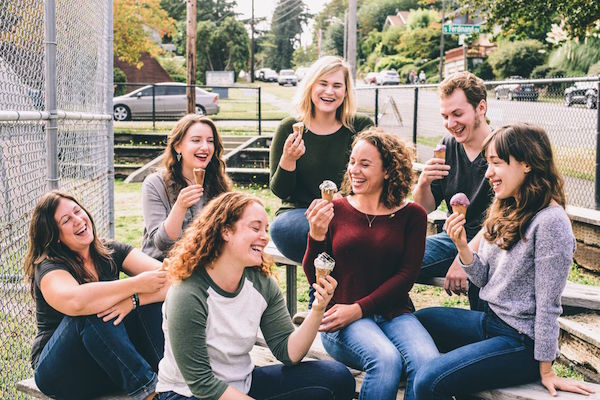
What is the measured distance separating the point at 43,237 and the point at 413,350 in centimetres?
178

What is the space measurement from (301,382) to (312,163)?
4.81 ft

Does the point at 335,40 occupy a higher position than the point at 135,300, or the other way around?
the point at 335,40

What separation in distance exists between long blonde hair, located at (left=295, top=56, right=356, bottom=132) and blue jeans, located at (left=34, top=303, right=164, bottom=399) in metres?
1.74

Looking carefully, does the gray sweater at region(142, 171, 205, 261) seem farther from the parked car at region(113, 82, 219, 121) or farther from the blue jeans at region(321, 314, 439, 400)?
the parked car at region(113, 82, 219, 121)

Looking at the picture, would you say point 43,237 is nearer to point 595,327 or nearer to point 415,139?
point 595,327

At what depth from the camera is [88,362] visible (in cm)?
285

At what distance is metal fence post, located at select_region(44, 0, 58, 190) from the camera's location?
371 centimetres

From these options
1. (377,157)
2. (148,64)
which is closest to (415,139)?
(377,157)

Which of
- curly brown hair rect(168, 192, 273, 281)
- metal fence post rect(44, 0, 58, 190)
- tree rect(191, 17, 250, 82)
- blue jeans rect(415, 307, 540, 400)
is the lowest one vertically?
blue jeans rect(415, 307, 540, 400)

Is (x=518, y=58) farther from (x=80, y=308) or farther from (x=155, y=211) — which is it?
(x=80, y=308)

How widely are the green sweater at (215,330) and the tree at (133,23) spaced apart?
22.3m

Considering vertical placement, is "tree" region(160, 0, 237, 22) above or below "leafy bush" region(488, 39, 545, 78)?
above

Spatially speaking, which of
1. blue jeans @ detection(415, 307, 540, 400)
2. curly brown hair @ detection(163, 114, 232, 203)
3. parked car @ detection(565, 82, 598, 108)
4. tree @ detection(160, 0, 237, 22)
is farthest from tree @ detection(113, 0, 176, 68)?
tree @ detection(160, 0, 237, 22)

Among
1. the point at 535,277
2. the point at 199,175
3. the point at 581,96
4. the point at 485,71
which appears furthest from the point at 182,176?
the point at 485,71
